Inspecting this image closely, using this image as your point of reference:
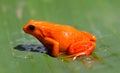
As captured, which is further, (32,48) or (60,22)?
(60,22)

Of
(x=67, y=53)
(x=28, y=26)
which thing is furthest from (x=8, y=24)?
(x=67, y=53)

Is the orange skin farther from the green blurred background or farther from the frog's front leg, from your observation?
the green blurred background

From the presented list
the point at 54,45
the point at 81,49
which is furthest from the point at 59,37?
the point at 81,49

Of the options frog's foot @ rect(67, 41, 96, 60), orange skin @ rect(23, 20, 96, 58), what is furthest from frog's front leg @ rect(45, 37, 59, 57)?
frog's foot @ rect(67, 41, 96, 60)

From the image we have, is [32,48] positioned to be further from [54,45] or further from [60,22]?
[60,22]

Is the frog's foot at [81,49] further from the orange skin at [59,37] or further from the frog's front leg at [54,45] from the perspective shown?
the frog's front leg at [54,45]
